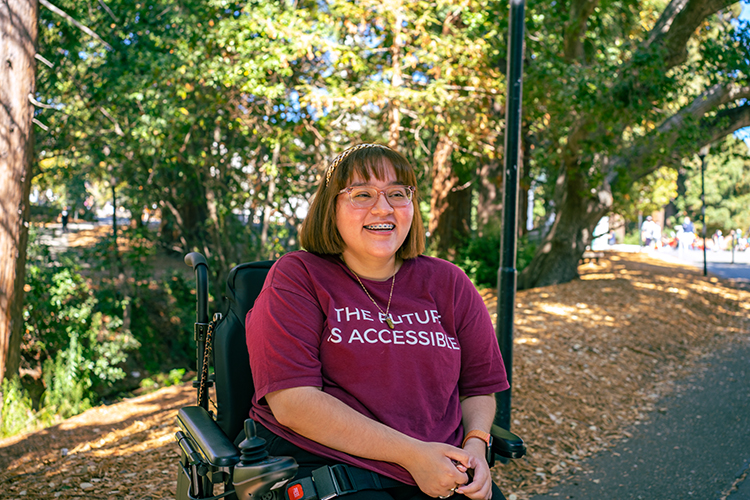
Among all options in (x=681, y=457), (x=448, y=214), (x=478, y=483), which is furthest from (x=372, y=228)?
(x=448, y=214)

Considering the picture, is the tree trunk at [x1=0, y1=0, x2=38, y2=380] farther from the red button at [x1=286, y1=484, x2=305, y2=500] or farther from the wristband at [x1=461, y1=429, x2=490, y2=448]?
the wristband at [x1=461, y1=429, x2=490, y2=448]

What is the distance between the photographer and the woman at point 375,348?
2.02 metres

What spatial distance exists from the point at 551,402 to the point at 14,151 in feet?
19.2

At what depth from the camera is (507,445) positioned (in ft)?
7.34

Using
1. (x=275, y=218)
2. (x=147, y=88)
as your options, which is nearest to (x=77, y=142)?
(x=147, y=88)

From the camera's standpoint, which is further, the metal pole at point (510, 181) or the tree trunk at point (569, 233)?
the tree trunk at point (569, 233)

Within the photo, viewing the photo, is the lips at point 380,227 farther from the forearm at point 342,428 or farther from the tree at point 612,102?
the tree at point 612,102

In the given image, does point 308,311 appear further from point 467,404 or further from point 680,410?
point 680,410

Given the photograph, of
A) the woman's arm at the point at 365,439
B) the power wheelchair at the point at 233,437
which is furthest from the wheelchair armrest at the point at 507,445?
the woman's arm at the point at 365,439

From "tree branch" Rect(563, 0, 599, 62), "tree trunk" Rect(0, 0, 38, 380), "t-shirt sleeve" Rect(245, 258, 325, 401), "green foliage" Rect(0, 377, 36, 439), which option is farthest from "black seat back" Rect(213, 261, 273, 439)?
"tree branch" Rect(563, 0, 599, 62)

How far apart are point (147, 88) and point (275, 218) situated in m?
2.74

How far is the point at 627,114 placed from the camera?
8.35m

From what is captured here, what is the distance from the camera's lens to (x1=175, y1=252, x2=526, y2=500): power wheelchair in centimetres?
176

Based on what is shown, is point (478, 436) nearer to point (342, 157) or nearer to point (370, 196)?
point (370, 196)
